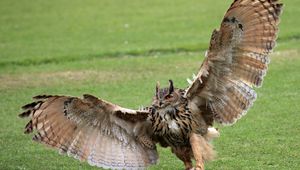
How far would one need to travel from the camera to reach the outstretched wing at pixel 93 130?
22.7 ft

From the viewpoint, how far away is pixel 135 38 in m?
16.7

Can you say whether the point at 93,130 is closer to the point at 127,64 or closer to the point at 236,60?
the point at 236,60

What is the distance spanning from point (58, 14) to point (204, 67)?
47.2ft

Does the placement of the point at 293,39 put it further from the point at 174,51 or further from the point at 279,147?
the point at 279,147

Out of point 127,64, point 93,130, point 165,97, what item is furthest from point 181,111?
point 127,64

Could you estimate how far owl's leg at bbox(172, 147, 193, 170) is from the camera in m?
7.59

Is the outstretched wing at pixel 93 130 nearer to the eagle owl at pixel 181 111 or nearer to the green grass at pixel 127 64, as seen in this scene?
the eagle owl at pixel 181 111

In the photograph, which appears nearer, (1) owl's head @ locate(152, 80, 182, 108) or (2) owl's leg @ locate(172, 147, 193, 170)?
(1) owl's head @ locate(152, 80, 182, 108)

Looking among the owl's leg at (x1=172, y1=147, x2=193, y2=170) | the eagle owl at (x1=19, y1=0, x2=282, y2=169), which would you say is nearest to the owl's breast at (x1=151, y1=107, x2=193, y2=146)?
the eagle owl at (x1=19, y1=0, x2=282, y2=169)

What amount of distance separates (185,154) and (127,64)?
22.2 feet

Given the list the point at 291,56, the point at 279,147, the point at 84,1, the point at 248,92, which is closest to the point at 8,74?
the point at 291,56

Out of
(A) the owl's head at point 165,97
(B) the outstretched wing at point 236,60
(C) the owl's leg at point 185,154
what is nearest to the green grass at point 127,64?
(C) the owl's leg at point 185,154

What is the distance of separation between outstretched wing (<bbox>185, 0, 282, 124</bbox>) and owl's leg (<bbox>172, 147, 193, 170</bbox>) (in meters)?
0.43

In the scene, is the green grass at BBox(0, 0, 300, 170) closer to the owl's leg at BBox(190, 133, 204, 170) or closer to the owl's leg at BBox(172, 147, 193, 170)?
the owl's leg at BBox(172, 147, 193, 170)
